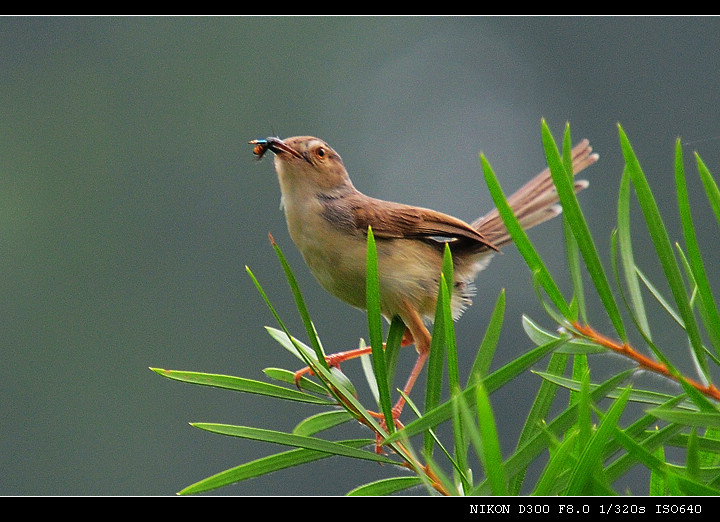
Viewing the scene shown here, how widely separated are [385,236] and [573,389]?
5.64 ft

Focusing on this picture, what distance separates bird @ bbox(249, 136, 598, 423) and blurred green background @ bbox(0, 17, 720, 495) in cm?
1287

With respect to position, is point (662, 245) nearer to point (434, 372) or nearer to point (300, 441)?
point (434, 372)

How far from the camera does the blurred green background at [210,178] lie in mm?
24125

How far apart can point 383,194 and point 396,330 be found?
2624 cm

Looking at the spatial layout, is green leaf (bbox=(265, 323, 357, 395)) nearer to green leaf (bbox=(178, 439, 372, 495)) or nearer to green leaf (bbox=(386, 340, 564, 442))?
green leaf (bbox=(178, 439, 372, 495))

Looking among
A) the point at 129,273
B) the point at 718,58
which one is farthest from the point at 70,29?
the point at 718,58

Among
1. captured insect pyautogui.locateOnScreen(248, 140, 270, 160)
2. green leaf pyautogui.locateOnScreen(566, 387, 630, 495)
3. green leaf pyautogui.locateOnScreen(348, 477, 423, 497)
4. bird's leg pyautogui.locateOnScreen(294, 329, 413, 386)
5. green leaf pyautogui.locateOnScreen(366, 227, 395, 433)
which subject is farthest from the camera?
captured insect pyautogui.locateOnScreen(248, 140, 270, 160)

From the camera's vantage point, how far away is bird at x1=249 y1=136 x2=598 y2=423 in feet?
9.58

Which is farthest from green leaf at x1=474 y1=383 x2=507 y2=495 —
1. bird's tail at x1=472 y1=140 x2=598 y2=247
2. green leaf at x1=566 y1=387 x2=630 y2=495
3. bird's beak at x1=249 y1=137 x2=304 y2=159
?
bird's tail at x1=472 y1=140 x2=598 y2=247

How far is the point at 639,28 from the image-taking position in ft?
129

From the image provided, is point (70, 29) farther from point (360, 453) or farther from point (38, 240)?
point (360, 453)

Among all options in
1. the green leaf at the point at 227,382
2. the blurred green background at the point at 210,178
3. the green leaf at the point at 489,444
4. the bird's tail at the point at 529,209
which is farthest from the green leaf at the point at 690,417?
the blurred green background at the point at 210,178

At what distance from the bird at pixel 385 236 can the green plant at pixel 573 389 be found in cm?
122

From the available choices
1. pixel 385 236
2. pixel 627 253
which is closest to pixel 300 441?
pixel 627 253
